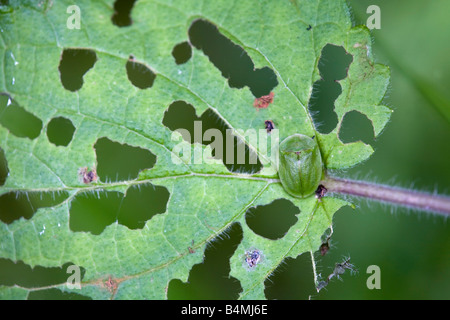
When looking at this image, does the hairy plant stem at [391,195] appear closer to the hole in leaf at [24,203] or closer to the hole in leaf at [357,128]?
the hole in leaf at [357,128]

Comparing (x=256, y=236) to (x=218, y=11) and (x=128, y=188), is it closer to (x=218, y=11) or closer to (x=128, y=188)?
(x=128, y=188)

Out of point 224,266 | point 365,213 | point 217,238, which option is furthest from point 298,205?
point 365,213

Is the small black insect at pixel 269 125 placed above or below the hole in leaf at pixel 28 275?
above

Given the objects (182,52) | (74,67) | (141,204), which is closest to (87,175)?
(141,204)

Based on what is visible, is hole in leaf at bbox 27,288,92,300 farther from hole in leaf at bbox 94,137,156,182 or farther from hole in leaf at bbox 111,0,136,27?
hole in leaf at bbox 111,0,136,27

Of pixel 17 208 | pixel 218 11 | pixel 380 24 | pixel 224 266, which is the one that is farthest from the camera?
pixel 380 24

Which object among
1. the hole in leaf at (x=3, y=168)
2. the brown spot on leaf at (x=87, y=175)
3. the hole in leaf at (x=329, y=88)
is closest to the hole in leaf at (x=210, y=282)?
the brown spot on leaf at (x=87, y=175)
